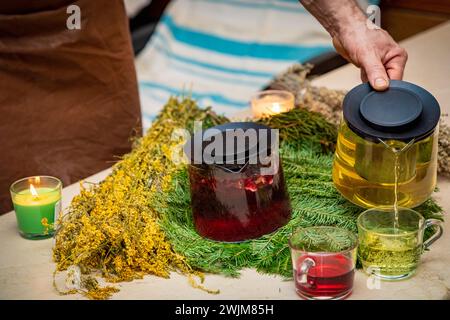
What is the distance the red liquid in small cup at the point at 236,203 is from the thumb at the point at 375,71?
Result: 7.9 inches

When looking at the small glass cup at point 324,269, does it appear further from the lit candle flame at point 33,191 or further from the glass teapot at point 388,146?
the lit candle flame at point 33,191

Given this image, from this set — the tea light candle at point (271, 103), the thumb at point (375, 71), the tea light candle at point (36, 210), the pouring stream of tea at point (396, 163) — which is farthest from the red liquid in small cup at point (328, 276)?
the tea light candle at point (271, 103)

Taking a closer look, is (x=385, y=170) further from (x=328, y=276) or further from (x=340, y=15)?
(x=340, y=15)

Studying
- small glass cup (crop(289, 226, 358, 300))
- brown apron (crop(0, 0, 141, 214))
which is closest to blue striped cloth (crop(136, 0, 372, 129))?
brown apron (crop(0, 0, 141, 214))

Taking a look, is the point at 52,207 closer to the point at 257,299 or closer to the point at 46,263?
the point at 46,263

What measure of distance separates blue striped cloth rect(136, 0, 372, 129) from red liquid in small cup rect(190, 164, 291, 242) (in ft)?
4.53

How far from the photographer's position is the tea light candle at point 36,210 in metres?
1.22

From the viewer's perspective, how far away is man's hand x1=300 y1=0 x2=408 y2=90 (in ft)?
4.06

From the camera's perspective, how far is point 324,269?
1.01 m

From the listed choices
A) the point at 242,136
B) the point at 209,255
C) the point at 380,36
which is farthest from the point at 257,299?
the point at 380,36

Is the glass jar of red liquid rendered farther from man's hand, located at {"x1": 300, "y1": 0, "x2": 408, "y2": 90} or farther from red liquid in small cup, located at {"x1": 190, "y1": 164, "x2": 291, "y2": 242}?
man's hand, located at {"x1": 300, "y1": 0, "x2": 408, "y2": 90}

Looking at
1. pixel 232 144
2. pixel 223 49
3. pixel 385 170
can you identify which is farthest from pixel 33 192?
pixel 223 49

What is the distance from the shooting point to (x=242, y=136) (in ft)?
3.76

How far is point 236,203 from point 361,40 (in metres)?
0.37
